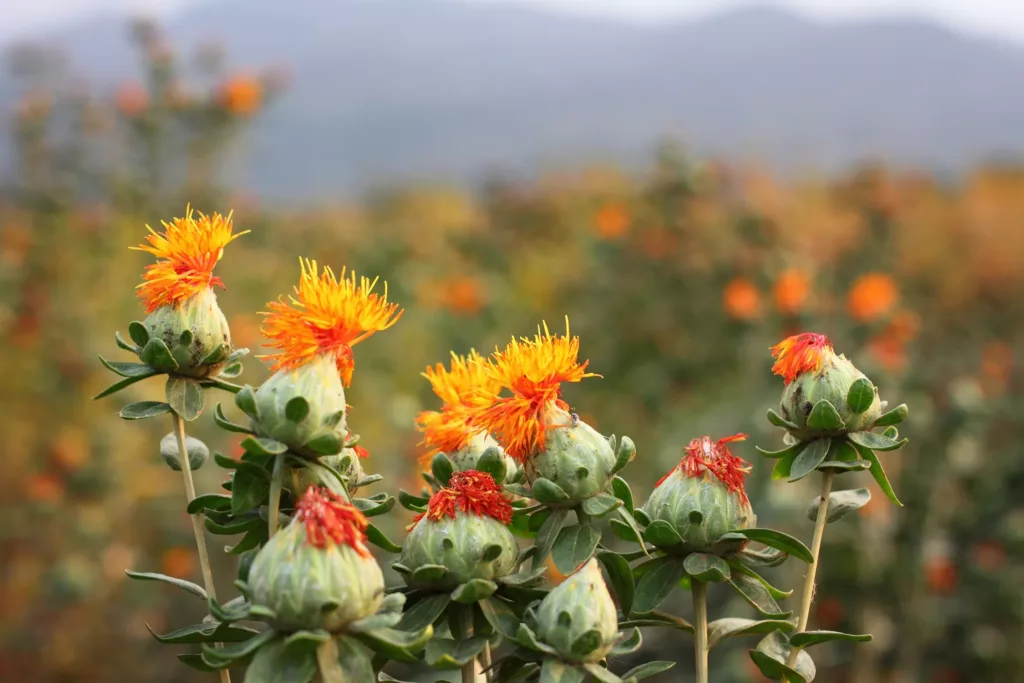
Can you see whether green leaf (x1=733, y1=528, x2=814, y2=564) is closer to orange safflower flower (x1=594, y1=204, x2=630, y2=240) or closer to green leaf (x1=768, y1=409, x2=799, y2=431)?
green leaf (x1=768, y1=409, x2=799, y2=431)

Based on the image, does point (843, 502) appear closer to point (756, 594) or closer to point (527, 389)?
point (756, 594)

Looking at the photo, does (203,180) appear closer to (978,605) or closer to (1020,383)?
(978,605)

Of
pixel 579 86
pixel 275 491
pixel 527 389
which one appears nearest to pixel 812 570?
pixel 527 389

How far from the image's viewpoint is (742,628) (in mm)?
1128

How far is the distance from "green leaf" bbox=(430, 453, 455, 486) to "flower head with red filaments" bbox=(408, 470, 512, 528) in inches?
2.4

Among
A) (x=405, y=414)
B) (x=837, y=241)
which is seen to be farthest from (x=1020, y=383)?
(x=405, y=414)

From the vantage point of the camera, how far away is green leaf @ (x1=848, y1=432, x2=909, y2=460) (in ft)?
3.60

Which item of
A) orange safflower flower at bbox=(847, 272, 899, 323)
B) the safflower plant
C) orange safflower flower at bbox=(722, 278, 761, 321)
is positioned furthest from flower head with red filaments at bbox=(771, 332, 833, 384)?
orange safflower flower at bbox=(722, 278, 761, 321)

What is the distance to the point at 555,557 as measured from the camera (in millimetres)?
1078

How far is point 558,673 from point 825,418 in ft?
1.38

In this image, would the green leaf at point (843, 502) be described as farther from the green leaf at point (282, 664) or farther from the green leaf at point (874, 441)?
the green leaf at point (282, 664)

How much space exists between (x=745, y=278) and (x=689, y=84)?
956 inches

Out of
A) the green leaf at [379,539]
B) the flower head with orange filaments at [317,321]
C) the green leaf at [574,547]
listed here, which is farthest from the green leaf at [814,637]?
the flower head with orange filaments at [317,321]

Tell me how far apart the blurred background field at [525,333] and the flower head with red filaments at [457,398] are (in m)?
0.78
